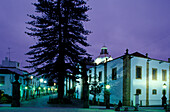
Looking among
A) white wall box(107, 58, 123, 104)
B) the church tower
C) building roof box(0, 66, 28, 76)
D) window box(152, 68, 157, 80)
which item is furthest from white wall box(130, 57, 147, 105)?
the church tower

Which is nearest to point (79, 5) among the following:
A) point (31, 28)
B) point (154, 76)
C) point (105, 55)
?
point (31, 28)

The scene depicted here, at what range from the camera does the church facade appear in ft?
94.5

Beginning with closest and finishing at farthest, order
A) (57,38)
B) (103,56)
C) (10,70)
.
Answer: (57,38)
(10,70)
(103,56)

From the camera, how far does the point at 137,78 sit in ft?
96.7

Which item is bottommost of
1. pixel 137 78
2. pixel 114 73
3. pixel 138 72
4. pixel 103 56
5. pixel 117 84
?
pixel 117 84

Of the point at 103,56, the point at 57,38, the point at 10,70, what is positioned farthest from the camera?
the point at 103,56

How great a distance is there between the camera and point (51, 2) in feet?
93.8

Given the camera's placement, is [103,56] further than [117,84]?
Yes

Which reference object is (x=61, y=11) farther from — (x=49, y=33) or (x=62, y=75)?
(x=62, y=75)

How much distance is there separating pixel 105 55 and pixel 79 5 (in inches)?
1690

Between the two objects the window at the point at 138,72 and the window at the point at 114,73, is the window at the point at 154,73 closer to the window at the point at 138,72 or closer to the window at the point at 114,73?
the window at the point at 138,72

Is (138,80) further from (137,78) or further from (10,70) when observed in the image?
(10,70)

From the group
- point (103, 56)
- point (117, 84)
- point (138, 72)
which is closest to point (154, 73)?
point (138, 72)

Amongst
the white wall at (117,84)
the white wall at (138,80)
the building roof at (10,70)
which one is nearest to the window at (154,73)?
the white wall at (138,80)
